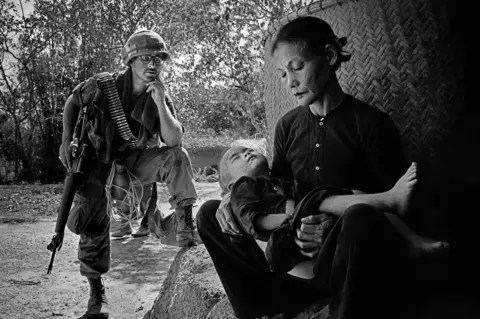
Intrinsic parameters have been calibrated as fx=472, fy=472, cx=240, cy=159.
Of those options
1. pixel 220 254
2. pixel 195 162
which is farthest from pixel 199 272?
pixel 195 162

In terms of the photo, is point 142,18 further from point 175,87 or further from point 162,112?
point 162,112

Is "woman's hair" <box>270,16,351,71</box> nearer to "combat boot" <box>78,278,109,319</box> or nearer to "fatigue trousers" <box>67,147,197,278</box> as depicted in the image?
"fatigue trousers" <box>67,147,197,278</box>

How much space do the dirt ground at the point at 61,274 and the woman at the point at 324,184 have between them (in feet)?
5.70

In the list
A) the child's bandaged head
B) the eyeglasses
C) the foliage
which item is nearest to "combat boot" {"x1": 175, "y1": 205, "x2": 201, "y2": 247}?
the eyeglasses

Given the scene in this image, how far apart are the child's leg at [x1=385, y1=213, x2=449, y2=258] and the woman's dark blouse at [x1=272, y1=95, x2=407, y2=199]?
0.16 m

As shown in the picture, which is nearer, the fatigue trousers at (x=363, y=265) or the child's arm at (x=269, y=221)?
the fatigue trousers at (x=363, y=265)

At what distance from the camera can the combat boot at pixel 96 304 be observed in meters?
3.18

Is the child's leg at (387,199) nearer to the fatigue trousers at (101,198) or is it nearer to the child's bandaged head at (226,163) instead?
the child's bandaged head at (226,163)

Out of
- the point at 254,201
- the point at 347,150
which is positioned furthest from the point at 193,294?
the point at 347,150

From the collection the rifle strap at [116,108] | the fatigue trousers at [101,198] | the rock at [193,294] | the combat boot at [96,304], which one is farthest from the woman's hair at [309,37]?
the combat boot at [96,304]

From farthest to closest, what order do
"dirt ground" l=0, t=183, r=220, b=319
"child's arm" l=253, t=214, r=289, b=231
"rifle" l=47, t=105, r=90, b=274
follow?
"dirt ground" l=0, t=183, r=220, b=319, "rifle" l=47, t=105, r=90, b=274, "child's arm" l=253, t=214, r=289, b=231

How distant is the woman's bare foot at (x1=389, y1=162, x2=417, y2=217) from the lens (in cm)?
121

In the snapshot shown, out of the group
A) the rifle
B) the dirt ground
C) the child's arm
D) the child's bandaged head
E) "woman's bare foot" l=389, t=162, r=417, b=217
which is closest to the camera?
"woman's bare foot" l=389, t=162, r=417, b=217

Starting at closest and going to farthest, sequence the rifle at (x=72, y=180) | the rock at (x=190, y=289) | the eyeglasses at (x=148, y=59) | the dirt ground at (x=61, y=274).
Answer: the rock at (x=190, y=289) < the rifle at (x=72, y=180) < the eyeglasses at (x=148, y=59) < the dirt ground at (x=61, y=274)
